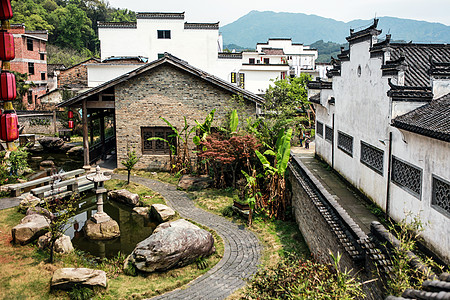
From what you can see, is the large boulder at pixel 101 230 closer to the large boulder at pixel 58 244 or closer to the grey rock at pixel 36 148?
the large boulder at pixel 58 244

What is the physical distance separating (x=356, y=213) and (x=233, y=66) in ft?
99.0

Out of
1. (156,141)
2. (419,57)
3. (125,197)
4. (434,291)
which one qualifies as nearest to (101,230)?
(125,197)

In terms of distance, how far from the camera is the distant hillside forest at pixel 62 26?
63.2 m

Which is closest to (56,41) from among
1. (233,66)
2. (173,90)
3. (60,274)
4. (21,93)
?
(21,93)

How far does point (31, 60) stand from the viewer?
151 ft

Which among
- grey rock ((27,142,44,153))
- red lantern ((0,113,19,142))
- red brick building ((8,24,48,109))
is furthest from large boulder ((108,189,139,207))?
red brick building ((8,24,48,109))

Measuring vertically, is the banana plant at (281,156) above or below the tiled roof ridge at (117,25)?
below

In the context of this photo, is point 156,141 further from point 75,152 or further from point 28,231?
point 75,152

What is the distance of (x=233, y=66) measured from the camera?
41.5 m

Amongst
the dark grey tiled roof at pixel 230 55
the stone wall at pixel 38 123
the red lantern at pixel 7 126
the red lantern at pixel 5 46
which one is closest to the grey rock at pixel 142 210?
the red lantern at pixel 7 126

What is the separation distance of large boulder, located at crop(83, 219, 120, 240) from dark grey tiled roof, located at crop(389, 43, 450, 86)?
36.1 ft

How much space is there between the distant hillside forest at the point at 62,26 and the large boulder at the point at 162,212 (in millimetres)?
50901

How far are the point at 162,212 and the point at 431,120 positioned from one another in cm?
953

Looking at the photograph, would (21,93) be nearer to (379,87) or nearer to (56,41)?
(56,41)
